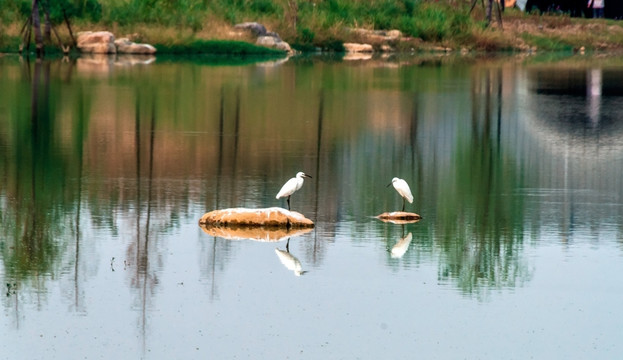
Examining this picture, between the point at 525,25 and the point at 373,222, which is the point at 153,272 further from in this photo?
the point at 525,25

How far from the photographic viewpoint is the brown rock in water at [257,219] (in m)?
14.7

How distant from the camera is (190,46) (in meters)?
59.0

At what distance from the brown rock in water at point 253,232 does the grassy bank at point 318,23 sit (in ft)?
137

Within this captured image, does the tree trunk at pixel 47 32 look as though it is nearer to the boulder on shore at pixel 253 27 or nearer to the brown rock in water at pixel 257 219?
the boulder on shore at pixel 253 27

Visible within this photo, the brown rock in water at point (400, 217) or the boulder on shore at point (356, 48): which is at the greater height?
the boulder on shore at point (356, 48)

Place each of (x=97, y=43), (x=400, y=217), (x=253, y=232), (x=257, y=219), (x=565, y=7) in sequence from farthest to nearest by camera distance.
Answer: (x=565, y=7) → (x=97, y=43) → (x=400, y=217) → (x=257, y=219) → (x=253, y=232)

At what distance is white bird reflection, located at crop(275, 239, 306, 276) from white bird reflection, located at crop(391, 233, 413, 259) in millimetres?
1112

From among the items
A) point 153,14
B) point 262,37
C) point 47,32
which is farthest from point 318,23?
point 47,32

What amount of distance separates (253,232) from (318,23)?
55.5 meters

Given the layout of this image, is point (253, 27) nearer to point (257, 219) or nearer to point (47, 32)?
point (47, 32)

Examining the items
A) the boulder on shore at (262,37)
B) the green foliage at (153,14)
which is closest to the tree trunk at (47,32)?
the green foliage at (153,14)

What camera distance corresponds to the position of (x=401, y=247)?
45.3 ft

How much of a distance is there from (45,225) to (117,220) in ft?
2.93

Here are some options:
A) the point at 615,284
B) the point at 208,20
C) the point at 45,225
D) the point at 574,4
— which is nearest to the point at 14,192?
the point at 45,225
